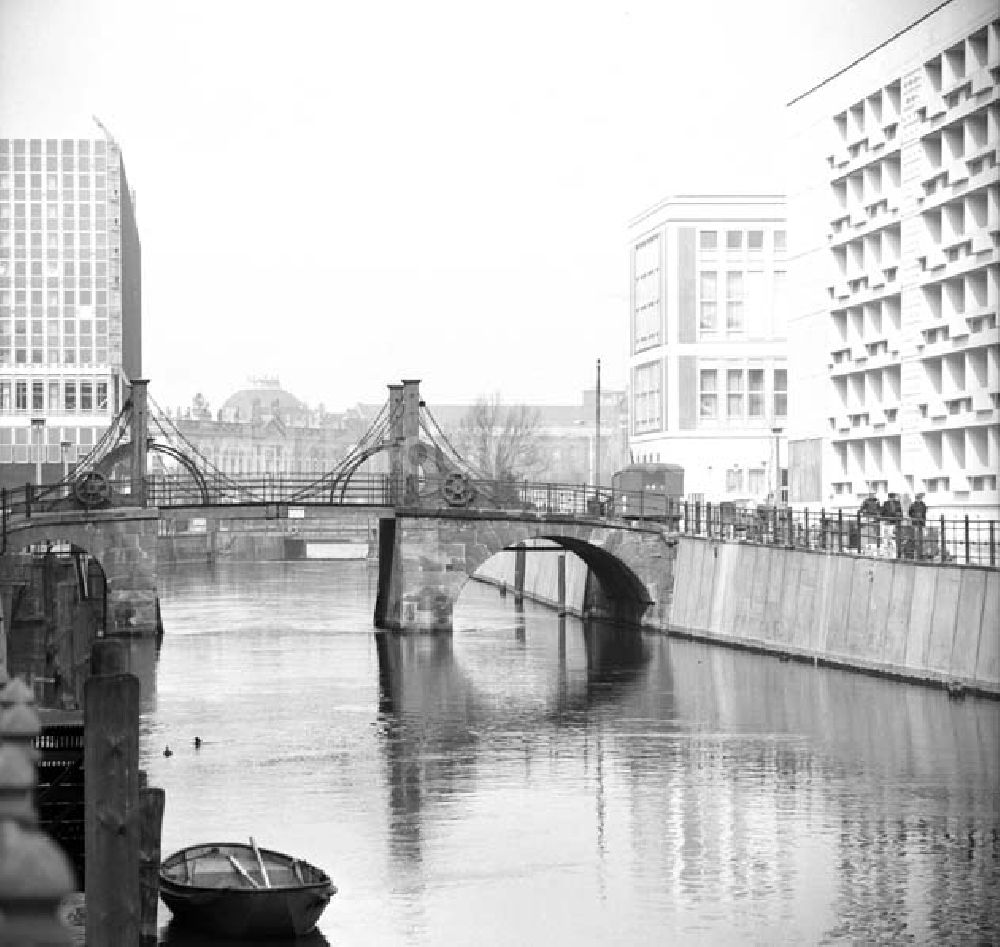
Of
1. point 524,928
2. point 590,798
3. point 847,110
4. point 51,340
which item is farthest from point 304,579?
point 524,928

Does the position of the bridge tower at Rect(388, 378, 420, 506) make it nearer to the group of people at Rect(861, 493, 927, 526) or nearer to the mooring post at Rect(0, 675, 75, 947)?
the group of people at Rect(861, 493, 927, 526)

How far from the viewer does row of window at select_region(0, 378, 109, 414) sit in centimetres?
15525

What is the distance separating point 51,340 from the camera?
15625 centimetres

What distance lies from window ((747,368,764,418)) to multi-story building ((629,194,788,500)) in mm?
57

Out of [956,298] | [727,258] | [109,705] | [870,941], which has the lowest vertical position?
[870,941]

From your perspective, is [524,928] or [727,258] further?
[727,258]

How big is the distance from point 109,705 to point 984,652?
3444 cm

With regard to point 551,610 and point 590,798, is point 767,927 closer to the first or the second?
point 590,798

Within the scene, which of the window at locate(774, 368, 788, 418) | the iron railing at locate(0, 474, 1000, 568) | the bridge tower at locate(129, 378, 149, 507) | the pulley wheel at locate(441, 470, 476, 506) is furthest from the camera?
the window at locate(774, 368, 788, 418)

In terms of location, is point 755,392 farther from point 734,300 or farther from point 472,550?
point 472,550

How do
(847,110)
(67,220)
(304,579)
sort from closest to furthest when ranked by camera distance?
(847,110) → (304,579) → (67,220)

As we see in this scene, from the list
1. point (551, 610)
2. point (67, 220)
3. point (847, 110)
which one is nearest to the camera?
point (847, 110)

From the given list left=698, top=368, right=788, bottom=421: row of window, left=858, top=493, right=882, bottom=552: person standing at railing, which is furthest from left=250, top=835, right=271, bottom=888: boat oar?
left=698, top=368, right=788, bottom=421: row of window

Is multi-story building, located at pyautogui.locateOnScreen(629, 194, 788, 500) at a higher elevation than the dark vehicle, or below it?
higher
